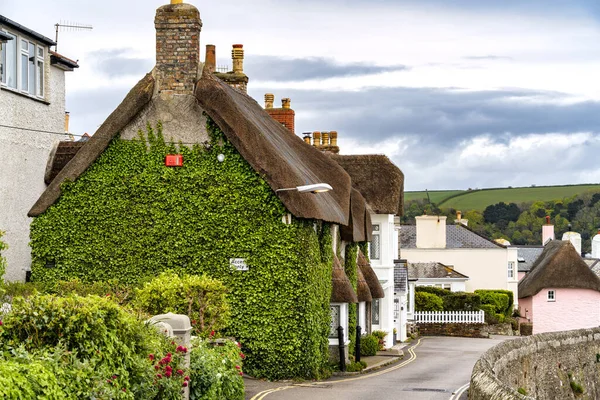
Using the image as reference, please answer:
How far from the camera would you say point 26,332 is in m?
13.5

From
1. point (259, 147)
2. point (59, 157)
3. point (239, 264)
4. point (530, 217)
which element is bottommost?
point (239, 264)

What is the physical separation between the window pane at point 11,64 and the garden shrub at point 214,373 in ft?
34.4

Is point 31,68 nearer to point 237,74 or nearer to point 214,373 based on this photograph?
point 237,74

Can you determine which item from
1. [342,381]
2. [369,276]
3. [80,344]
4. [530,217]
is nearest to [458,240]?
[369,276]

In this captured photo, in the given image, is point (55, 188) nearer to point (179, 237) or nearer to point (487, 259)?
point (179, 237)

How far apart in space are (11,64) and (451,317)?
33024mm

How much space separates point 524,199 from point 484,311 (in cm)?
11522

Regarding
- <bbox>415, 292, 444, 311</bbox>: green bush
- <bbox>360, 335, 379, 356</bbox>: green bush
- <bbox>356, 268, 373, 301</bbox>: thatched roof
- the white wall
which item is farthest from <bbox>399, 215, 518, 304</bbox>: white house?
the white wall

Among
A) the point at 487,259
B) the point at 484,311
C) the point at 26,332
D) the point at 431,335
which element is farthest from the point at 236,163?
the point at 487,259

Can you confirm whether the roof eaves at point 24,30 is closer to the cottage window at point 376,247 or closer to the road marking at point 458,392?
the road marking at point 458,392

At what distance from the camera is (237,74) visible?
33.5 metres

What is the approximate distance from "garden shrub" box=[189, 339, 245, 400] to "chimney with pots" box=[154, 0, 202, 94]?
812cm

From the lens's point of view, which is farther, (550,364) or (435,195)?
(435,195)

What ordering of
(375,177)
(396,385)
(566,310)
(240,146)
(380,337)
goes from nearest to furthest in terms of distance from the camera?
(240,146), (396,385), (380,337), (375,177), (566,310)
